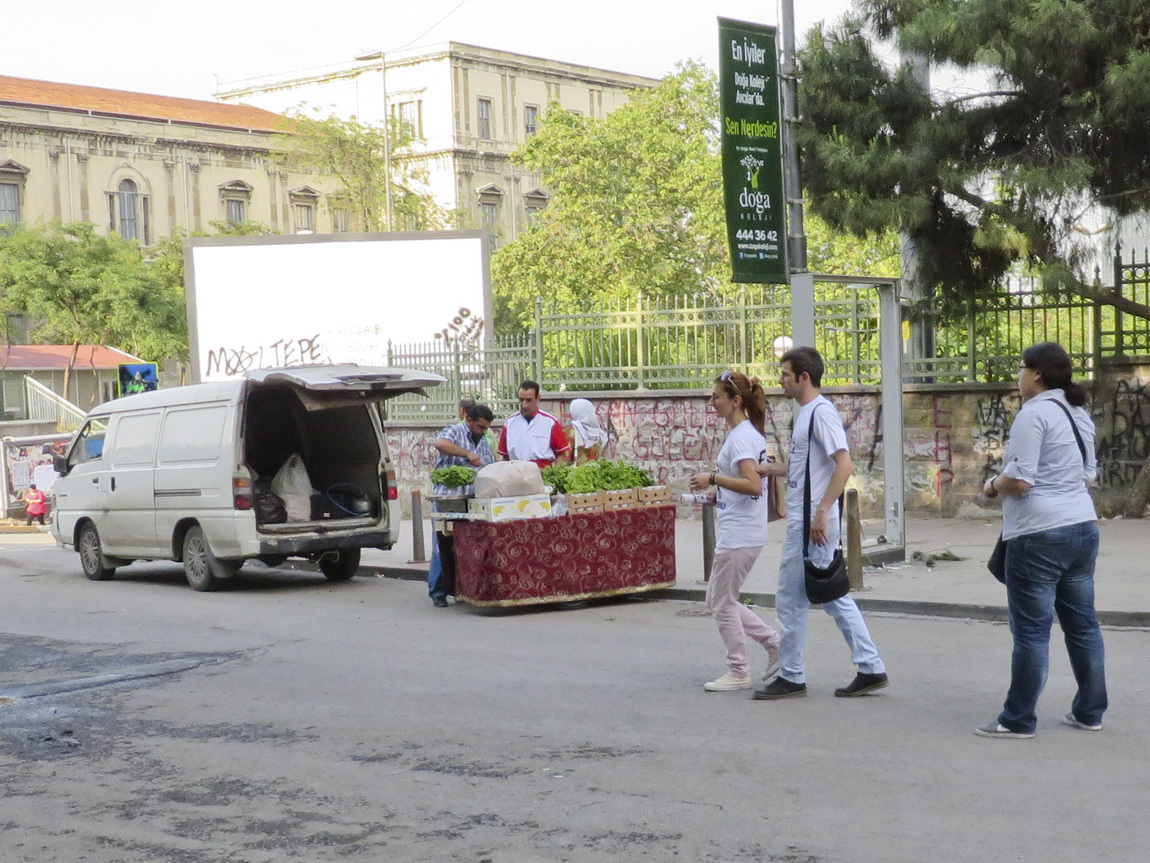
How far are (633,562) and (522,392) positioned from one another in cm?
221

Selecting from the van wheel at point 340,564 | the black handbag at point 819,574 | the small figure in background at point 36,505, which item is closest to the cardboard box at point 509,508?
the van wheel at point 340,564

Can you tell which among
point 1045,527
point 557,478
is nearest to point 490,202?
point 557,478

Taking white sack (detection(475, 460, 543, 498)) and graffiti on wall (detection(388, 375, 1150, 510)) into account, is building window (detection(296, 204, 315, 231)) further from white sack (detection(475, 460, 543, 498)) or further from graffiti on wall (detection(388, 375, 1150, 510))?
white sack (detection(475, 460, 543, 498))

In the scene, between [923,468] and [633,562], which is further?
[923,468]

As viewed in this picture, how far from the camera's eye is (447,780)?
612 cm

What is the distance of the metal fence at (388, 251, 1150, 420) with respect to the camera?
15.8m

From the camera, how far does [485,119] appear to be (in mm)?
72188

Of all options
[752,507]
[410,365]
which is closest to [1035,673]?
[752,507]

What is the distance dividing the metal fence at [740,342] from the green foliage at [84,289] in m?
25.2

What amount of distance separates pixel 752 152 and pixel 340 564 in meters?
5.71

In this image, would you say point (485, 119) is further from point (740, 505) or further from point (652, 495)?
point (740, 505)

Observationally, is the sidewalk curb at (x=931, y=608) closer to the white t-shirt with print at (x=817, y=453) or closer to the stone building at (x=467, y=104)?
the white t-shirt with print at (x=817, y=453)

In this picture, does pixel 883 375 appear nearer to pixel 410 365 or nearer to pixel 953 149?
pixel 953 149

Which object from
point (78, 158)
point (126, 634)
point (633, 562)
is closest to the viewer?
point (126, 634)
